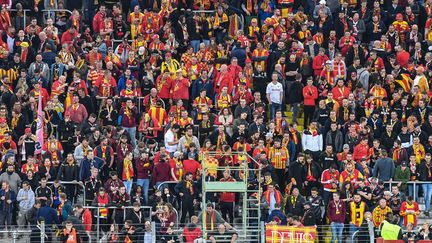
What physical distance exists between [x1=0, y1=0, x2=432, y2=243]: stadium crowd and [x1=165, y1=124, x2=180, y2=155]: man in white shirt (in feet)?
0.12

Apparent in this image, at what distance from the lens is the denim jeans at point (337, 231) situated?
46.8 meters

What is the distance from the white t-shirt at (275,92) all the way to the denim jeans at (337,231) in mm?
6026

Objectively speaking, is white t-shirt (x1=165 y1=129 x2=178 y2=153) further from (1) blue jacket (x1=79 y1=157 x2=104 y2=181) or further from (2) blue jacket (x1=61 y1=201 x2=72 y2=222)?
(2) blue jacket (x1=61 y1=201 x2=72 y2=222)

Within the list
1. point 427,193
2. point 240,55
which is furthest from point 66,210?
point 427,193

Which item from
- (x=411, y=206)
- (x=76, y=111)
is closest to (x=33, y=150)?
(x=76, y=111)

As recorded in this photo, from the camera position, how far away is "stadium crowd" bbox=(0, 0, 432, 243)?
47.2 metres

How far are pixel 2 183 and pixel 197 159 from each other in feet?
16.8

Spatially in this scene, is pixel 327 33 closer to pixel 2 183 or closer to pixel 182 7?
pixel 182 7

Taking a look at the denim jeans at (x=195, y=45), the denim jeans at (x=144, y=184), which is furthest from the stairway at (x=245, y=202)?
the denim jeans at (x=195, y=45)

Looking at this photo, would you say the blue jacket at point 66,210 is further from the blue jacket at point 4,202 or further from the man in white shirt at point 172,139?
the man in white shirt at point 172,139

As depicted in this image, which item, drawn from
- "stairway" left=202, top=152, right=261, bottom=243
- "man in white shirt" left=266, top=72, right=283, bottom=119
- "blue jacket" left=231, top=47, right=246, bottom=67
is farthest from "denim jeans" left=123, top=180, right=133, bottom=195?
"blue jacket" left=231, top=47, right=246, bottom=67

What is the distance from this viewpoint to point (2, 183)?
4731cm

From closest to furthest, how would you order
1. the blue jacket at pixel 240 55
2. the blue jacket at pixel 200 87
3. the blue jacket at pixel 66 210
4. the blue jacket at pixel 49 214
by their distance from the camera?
the blue jacket at pixel 49 214, the blue jacket at pixel 66 210, the blue jacket at pixel 200 87, the blue jacket at pixel 240 55

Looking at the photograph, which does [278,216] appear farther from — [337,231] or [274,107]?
[274,107]
